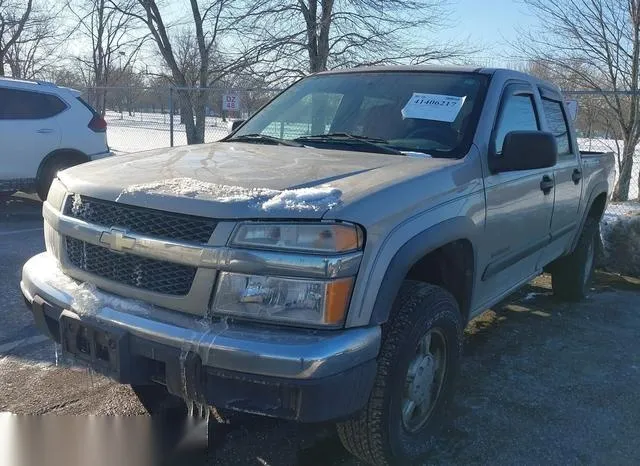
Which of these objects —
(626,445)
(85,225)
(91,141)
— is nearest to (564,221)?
(626,445)

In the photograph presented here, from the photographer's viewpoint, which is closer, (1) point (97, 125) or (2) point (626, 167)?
(1) point (97, 125)

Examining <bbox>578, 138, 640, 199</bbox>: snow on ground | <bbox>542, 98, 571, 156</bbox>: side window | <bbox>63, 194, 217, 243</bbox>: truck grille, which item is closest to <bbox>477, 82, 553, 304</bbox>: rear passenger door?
<bbox>542, 98, 571, 156</bbox>: side window

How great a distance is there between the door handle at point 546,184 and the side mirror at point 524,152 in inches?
25.9

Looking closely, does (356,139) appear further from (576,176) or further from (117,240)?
(576,176)

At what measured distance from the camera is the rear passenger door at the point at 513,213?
3.33m

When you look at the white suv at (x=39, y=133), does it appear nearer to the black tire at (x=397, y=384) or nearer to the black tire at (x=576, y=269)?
the black tire at (x=576, y=269)

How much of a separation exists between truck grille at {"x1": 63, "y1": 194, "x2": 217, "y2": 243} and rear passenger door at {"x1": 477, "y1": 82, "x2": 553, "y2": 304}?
1590 mm

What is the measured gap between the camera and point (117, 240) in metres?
2.47

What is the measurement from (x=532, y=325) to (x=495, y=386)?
1.36m

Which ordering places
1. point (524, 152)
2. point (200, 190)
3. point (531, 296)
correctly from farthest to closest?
point (531, 296), point (524, 152), point (200, 190)

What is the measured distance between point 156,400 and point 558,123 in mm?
3514

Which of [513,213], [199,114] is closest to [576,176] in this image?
[513,213]

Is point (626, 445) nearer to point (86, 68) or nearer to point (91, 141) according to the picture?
point (91, 141)

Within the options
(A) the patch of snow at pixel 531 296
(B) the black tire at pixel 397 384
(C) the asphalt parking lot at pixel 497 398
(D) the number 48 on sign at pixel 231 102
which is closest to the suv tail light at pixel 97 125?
(D) the number 48 on sign at pixel 231 102
